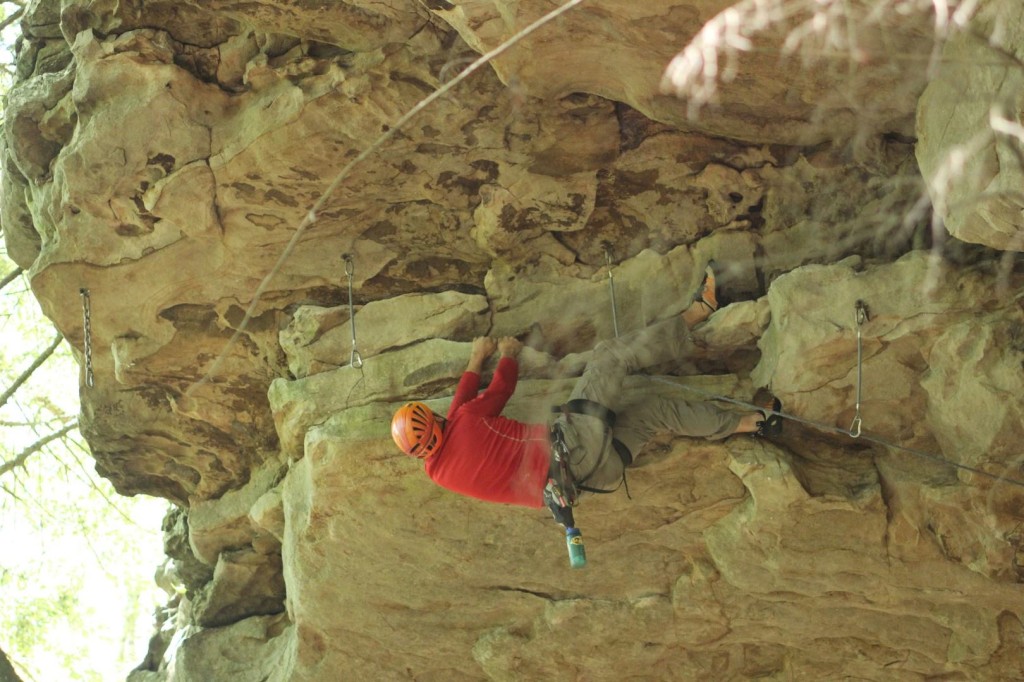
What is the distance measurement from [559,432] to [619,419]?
1.03 ft

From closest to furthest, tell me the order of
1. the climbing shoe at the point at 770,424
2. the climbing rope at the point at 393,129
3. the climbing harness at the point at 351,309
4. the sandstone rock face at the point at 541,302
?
the climbing rope at the point at 393,129, the sandstone rock face at the point at 541,302, the climbing shoe at the point at 770,424, the climbing harness at the point at 351,309

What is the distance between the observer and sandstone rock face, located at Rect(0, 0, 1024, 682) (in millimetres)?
4789

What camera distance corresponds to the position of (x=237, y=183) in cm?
553

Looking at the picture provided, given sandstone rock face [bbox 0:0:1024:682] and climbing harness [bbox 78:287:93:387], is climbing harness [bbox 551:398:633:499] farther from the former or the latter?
climbing harness [bbox 78:287:93:387]

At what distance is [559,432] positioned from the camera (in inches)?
192

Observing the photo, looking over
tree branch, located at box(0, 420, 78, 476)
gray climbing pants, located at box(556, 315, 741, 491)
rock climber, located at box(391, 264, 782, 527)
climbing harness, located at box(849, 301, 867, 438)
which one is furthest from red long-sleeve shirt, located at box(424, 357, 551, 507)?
tree branch, located at box(0, 420, 78, 476)

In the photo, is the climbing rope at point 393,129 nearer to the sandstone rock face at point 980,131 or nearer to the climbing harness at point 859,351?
the sandstone rock face at point 980,131

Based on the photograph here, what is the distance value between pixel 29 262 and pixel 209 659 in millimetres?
2620

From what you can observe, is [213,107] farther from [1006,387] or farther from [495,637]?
[1006,387]

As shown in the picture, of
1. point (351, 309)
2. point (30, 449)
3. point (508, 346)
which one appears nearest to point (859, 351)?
point (508, 346)

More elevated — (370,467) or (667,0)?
(667,0)

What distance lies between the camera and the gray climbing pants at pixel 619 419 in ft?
15.9

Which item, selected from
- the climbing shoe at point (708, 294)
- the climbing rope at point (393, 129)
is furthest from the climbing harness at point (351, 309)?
→ the climbing shoe at point (708, 294)

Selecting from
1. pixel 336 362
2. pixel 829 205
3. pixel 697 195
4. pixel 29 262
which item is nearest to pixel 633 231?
pixel 697 195
